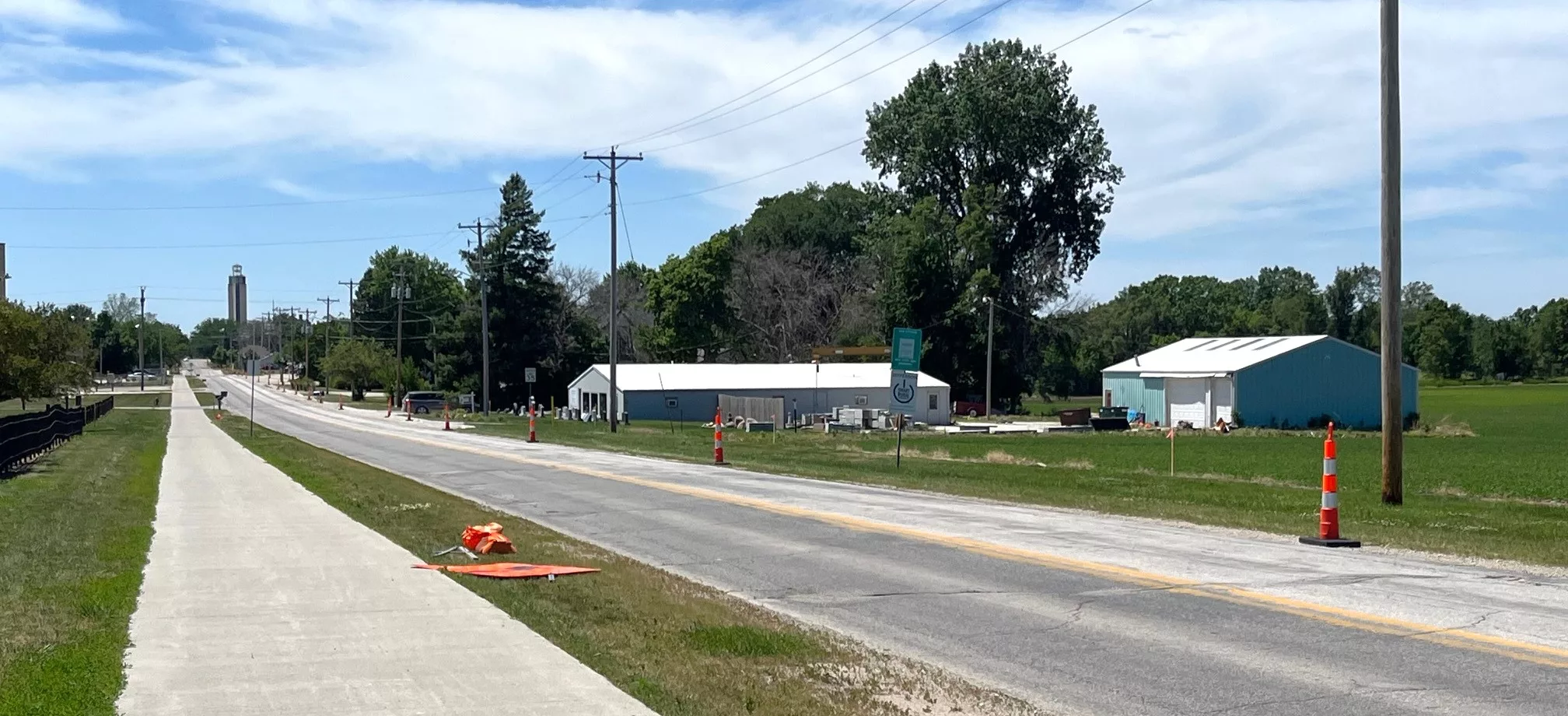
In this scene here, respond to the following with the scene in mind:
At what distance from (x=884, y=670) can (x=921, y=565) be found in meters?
4.94

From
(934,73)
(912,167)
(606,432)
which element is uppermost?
(934,73)

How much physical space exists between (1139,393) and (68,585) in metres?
64.7

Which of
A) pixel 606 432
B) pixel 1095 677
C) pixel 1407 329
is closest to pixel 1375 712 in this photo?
pixel 1095 677

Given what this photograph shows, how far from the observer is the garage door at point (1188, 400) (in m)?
65.9

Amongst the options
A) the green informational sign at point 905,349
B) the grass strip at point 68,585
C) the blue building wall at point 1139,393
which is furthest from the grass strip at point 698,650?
the blue building wall at point 1139,393

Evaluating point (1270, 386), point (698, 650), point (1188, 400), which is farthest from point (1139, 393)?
point (698, 650)

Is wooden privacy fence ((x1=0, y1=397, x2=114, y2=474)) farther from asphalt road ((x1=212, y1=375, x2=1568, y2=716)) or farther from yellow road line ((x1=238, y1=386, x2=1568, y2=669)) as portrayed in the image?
yellow road line ((x1=238, y1=386, x2=1568, y2=669))

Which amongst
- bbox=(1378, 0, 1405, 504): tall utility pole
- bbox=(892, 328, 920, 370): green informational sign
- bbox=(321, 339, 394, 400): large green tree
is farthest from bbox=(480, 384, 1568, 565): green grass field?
bbox=(321, 339, 394, 400): large green tree

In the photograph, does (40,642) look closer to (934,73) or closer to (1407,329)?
(934,73)

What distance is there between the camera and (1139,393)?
232 ft

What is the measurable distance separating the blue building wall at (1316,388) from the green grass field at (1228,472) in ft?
14.4

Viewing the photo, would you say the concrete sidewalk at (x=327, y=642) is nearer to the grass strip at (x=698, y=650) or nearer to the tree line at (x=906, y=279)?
the grass strip at (x=698, y=650)

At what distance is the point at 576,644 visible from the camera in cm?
827

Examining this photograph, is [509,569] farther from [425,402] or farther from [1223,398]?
[425,402]
